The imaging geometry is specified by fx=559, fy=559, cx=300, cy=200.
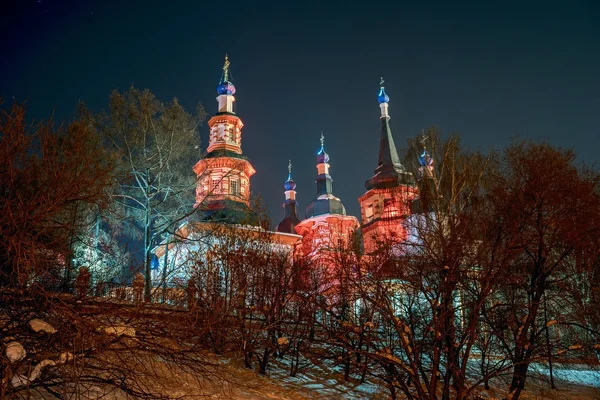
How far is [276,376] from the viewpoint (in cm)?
1366

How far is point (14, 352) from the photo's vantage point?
5.70m

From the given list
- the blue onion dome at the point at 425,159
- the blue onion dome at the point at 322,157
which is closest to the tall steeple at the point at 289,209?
the blue onion dome at the point at 322,157

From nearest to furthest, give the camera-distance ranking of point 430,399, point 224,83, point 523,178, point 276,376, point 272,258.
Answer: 1. point 430,399
2. point 523,178
3. point 276,376
4. point 272,258
5. point 224,83

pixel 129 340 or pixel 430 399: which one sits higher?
pixel 129 340

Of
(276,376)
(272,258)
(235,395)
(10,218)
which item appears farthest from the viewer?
A: (272,258)

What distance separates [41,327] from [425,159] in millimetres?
16484

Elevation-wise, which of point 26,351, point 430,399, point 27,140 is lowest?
point 430,399

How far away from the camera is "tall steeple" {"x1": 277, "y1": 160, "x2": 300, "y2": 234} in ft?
149

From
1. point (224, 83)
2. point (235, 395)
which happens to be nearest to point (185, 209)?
point (235, 395)

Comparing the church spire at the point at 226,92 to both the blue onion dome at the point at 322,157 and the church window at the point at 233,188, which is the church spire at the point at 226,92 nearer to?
the church window at the point at 233,188

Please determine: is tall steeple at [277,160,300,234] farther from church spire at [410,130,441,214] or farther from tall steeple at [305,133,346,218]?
church spire at [410,130,441,214]

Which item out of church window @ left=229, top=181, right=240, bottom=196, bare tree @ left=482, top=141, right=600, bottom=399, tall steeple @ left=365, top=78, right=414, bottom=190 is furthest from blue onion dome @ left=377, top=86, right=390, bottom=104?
bare tree @ left=482, top=141, right=600, bottom=399

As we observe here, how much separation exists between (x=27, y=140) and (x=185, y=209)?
1310 centimetres

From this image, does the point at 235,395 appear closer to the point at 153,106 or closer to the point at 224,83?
the point at 153,106
